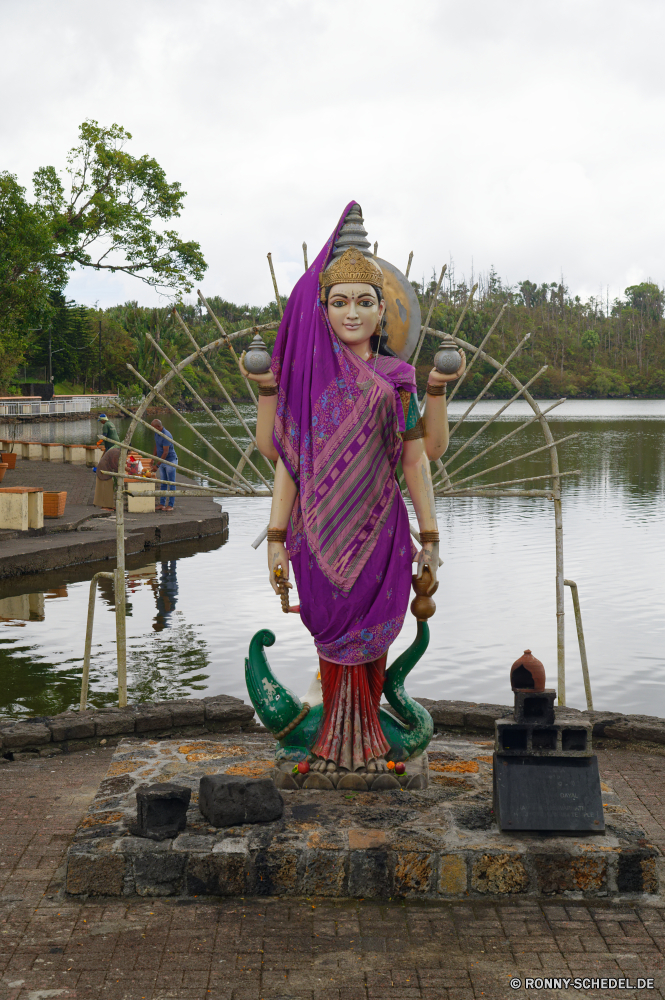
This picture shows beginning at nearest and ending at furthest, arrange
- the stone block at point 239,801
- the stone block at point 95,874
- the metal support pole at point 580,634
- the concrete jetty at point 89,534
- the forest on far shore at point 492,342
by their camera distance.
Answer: the stone block at point 95,874
the stone block at point 239,801
the metal support pole at point 580,634
the concrete jetty at point 89,534
the forest on far shore at point 492,342

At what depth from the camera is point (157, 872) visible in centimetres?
414

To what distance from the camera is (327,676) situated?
4.98 meters

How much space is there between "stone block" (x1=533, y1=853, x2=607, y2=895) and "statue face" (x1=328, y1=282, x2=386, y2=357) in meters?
2.57

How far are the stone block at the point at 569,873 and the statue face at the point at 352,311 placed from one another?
2.57 meters

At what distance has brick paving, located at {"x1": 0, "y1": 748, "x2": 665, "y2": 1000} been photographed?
3430 millimetres

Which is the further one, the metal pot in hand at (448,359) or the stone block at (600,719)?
the stone block at (600,719)

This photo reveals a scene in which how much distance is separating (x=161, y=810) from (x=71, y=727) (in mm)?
2033

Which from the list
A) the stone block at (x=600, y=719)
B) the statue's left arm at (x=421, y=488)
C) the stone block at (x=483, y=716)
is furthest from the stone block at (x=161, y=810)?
the stone block at (x=600, y=719)

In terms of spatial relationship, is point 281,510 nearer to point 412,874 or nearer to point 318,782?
point 318,782

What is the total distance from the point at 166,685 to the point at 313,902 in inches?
176

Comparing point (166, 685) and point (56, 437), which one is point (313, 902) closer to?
point (166, 685)

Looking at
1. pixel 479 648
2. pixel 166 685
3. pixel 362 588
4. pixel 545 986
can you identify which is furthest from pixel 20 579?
pixel 545 986

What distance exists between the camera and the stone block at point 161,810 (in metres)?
A: 4.23

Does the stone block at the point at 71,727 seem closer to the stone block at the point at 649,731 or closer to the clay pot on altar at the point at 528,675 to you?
the clay pot on altar at the point at 528,675
